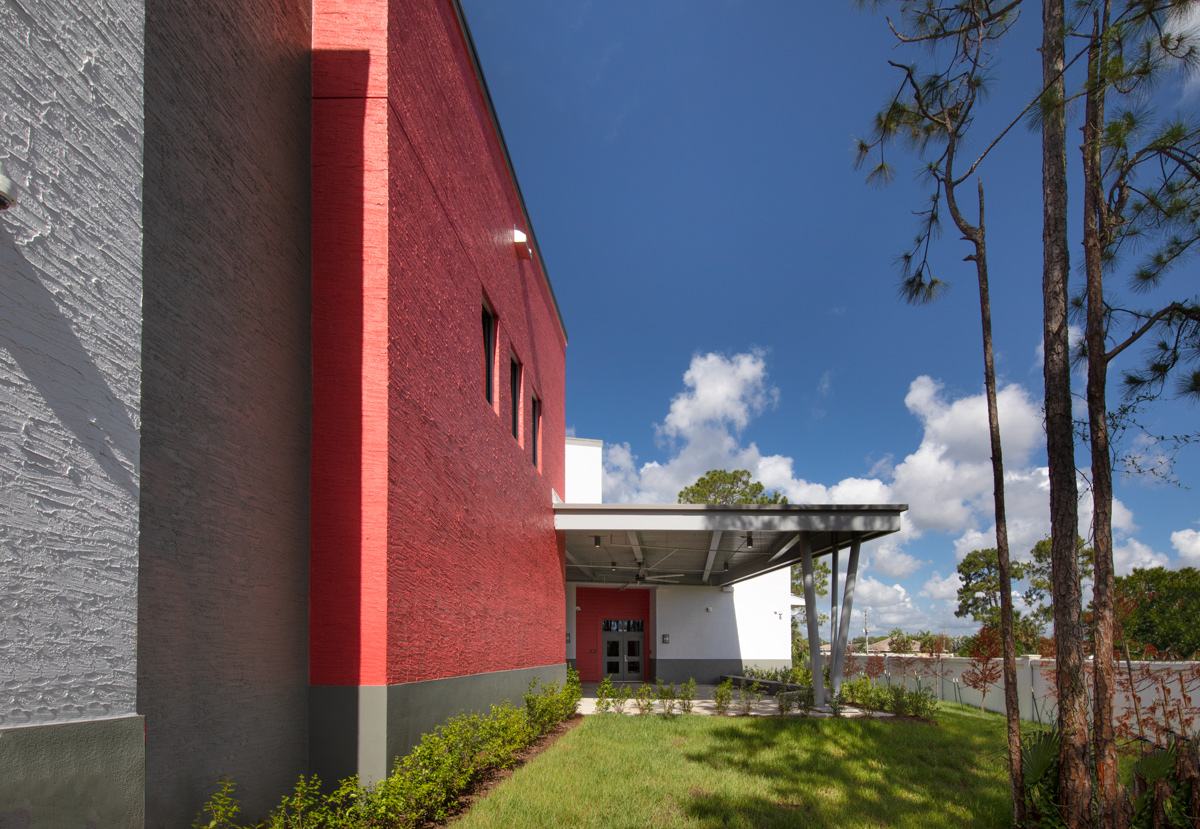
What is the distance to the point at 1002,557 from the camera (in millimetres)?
7082

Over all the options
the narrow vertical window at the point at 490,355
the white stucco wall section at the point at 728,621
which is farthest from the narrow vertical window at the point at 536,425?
the white stucco wall section at the point at 728,621

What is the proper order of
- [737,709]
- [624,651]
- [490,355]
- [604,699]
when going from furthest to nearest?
1. [624,651]
2. [604,699]
3. [737,709]
4. [490,355]

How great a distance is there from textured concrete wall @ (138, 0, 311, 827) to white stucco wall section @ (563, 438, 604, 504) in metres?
22.9

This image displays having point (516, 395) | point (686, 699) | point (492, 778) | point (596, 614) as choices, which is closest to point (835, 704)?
point (686, 699)

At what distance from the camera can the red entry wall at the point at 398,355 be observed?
22.8ft

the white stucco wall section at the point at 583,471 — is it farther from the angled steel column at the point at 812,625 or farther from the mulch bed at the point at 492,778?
the mulch bed at the point at 492,778

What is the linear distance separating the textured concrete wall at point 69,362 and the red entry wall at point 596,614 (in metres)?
26.0

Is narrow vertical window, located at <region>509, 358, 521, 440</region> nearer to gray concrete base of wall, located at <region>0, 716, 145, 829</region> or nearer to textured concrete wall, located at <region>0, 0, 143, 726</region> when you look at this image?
textured concrete wall, located at <region>0, 0, 143, 726</region>

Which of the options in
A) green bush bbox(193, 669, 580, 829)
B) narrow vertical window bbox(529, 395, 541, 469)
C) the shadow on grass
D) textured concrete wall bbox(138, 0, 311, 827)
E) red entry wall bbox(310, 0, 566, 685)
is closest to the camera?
textured concrete wall bbox(138, 0, 311, 827)

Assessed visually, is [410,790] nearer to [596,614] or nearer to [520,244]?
[520,244]

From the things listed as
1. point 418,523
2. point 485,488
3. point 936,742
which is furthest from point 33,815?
point 936,742

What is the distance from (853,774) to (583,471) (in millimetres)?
20815

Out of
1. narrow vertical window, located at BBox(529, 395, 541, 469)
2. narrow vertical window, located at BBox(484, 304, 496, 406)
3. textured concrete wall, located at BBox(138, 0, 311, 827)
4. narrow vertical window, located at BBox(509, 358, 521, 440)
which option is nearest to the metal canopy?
narrow vertical window, located at BBox(529, 395, 541, 469)

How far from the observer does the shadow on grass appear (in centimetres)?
764
